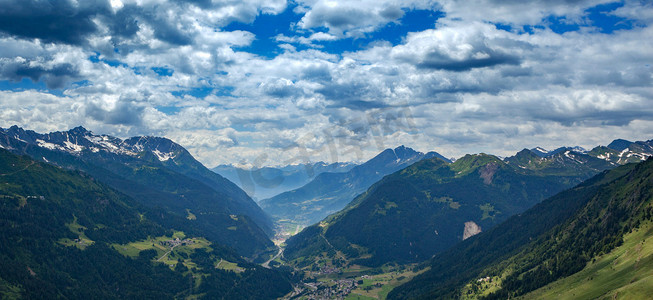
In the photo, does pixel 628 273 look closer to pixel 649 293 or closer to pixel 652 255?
pixel 652 255

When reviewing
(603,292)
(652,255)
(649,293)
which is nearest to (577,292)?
(603,292)

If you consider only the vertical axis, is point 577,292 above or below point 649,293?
below

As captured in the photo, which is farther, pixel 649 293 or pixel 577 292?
pixel 577 292

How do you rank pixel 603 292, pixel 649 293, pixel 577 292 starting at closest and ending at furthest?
pixel 649 293
pixel 603 292
pixel 577 292

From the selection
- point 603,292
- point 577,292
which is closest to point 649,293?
point 603,292

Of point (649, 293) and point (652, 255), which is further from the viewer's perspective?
point (652, 255)

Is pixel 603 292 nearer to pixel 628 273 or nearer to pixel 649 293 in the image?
pixel 628 273

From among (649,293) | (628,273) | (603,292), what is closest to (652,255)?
(628,273)

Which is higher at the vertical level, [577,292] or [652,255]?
[652,255]

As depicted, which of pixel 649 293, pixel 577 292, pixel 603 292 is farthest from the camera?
pixel 577 292
